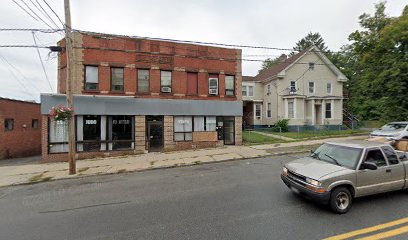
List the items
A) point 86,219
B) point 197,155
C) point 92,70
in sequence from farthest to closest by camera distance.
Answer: point 92,70 < point 197,155 < point 86,219

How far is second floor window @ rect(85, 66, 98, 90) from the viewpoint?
14.0m

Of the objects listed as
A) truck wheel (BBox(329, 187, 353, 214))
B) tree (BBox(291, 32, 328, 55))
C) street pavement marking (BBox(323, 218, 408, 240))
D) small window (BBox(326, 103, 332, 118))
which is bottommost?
street pavement marking (BBox(323, 218, 408, 240))

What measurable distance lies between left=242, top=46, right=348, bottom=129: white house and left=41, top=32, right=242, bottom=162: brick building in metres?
10.6

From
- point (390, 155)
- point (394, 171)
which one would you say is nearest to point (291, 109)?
point (390, 155)

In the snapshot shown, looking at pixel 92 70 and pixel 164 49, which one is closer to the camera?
pixel 92 70

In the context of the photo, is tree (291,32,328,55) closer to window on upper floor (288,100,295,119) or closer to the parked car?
window on upper floor (288,100,295,119)

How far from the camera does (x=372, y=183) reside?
5.03 metres

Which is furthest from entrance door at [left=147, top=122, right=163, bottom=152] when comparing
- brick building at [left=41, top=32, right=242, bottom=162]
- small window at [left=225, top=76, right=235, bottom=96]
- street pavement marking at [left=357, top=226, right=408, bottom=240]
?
Result: street pavement marking at [left=357, top=226, right=408, bottom=240]

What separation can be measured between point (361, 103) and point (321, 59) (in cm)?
1408

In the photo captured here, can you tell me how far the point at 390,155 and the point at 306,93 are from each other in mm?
22044

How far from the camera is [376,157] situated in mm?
5262

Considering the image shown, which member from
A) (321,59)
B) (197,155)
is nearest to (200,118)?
(197,155)

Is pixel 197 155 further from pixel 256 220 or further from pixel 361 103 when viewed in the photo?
pixel 361 103

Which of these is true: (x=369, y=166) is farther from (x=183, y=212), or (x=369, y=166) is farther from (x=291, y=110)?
(x=291, y=110)
